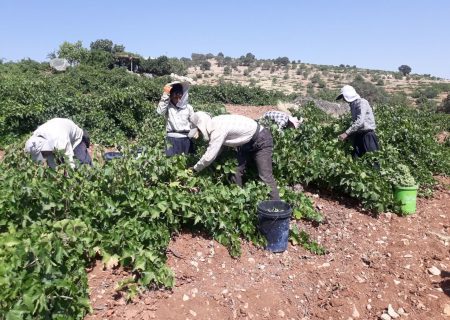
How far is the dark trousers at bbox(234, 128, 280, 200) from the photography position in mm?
4559

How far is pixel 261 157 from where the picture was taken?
4629mm

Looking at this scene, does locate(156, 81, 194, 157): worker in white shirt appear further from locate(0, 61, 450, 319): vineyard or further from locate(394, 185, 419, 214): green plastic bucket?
locate(394, 185, 419, 214): green plastic bucket

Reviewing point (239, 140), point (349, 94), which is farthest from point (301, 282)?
point (349, 94)

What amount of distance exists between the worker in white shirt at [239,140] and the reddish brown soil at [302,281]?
2.42 ft

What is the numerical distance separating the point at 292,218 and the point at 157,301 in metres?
2.05

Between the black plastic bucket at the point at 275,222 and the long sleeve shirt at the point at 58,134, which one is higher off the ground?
the long sleeve shirt at the point at 58,134

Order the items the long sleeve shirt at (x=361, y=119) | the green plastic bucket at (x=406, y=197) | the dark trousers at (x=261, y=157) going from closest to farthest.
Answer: the dark trousers at (x=261, y=157), the green plastic bucket at (x=406, y=197), the long sleeve shirt at (x=361, y=119)

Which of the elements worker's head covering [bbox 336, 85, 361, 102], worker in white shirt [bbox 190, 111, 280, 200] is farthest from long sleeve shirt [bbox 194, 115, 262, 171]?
worker's head covering [bbox 336, 85, 361, 102]

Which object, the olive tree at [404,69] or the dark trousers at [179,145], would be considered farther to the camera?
the olive tree at [404,69]

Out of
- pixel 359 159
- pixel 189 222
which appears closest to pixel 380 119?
pixel 359 159

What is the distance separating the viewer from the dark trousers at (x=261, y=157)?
4559mm

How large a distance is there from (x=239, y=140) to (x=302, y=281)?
59.8 inches

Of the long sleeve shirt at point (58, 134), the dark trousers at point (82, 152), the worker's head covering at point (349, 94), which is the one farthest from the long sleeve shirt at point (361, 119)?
the long sleeve shirt at point (58, 134)

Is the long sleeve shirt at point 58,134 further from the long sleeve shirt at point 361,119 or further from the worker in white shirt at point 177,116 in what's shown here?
the long sleeve shirt at point 361,119
